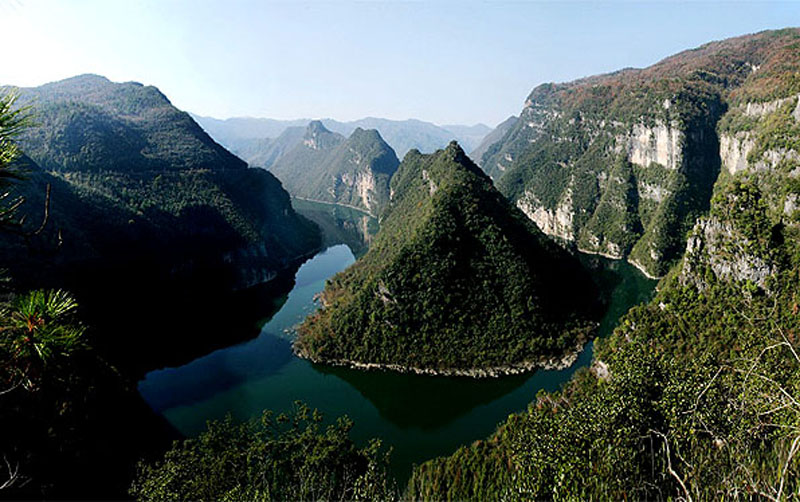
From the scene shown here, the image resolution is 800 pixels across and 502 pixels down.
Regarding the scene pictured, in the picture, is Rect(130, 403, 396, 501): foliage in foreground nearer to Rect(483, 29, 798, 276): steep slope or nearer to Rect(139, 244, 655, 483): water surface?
Rect(139, 244, 655, 483): water surface

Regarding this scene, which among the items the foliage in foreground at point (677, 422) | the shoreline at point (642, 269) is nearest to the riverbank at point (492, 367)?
the foliage in foreground at point (677, 422)

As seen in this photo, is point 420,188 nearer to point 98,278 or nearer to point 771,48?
point 98,278

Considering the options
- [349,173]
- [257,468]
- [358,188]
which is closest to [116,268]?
[257,468]

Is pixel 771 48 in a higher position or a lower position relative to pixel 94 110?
lower

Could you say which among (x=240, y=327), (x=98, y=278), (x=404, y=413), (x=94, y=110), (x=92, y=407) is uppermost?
(x=94, y=110)

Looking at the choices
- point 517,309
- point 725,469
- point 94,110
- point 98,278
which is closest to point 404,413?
point 517,309

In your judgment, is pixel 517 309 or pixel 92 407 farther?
pixel 517 309

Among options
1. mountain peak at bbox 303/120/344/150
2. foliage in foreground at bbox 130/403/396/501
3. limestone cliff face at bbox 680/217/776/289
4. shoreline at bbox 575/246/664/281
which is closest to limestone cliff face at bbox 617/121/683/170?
shoreline at bbox 575/246/664/281
